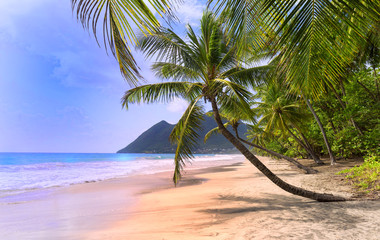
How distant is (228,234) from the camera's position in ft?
11.4

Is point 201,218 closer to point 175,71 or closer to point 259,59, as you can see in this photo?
point 175,71

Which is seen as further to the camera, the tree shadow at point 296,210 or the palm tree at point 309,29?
the tree shadow at point 296,210

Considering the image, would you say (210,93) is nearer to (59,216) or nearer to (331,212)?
(331,212)

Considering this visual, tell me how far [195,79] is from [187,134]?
1973 mm

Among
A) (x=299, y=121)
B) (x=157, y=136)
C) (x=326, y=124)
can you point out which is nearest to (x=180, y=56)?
(x=299, y=121)

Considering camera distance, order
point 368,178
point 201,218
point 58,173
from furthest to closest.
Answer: point 58,173
point 368,178
point 201,218

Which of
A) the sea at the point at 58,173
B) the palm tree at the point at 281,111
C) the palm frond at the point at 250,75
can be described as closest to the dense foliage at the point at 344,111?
the palm tree at the point at 281,111

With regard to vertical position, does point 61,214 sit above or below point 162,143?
below

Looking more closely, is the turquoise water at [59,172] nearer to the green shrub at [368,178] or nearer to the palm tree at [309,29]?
the palm tree at [309,29]

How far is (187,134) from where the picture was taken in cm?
620

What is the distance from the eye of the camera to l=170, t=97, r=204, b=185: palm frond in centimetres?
593

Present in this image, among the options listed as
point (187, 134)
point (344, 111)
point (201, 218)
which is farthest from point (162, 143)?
point (201, 218)

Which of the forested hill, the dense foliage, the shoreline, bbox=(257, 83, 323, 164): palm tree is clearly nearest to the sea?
the shoreline

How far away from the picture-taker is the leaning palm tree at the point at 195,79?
5984 millimetres
